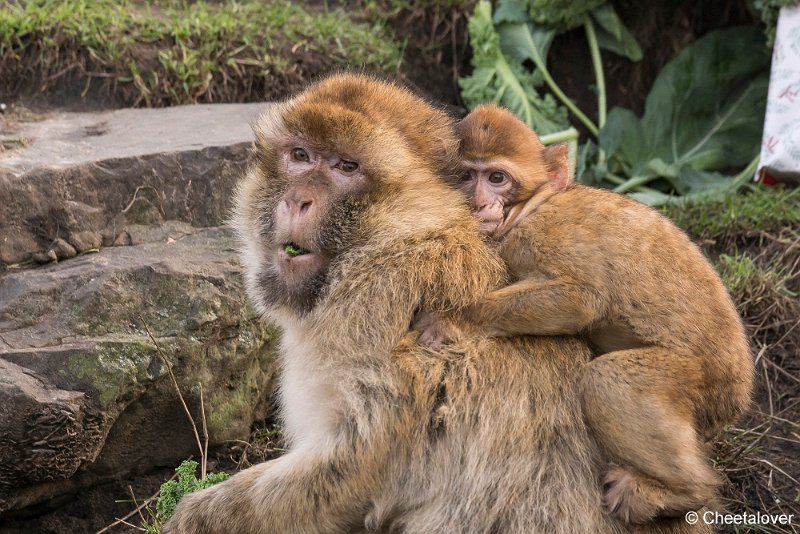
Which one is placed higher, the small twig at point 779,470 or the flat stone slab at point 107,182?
the flat stone slab at point 107,182

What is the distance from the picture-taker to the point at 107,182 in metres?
Result: 5.53

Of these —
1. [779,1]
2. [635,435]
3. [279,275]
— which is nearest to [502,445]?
[635,435]

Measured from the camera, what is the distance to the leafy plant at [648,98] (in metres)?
8.12

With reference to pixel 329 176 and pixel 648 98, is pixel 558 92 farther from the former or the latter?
pixel 329 176

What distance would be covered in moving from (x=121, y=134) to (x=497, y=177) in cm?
306

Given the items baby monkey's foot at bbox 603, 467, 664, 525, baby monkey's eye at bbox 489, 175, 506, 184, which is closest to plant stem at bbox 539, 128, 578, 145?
baby monkey's eye at bbox 489, 175, 506, 184

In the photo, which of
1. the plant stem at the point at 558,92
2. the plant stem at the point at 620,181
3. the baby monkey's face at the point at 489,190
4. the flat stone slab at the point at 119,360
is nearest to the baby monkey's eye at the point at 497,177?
the baby monkey's face at the point at 489,190

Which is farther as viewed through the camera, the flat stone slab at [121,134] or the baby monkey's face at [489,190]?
the flat stone slab at [121,134]

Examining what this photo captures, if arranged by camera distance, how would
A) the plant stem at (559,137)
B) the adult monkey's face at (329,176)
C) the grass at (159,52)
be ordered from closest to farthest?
the adult monkey's face at (329,176) → the grass at (159,52) → the plant stem at (559,137)

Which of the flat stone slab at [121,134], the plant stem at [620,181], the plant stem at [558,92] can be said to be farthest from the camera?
the plant stem at [558,92]

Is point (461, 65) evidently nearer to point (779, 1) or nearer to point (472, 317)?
point (779, 1)

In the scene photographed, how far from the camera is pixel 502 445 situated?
3557 millimetres

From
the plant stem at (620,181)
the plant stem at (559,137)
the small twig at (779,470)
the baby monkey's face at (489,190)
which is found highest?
the baby monkey's face at (489,190)

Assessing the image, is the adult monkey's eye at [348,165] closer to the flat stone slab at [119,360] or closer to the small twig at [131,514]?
the flat stone slab at [119,360]
